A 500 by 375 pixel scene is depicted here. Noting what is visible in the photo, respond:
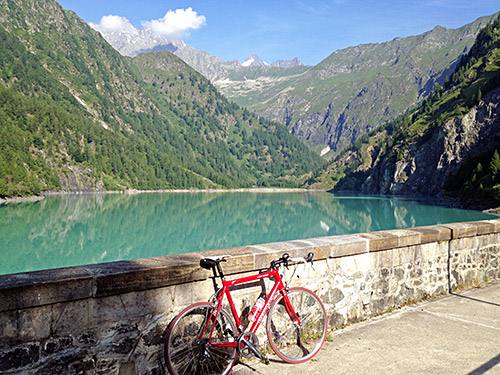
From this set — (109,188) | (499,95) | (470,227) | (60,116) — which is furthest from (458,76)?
(470,227)

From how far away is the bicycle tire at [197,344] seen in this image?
15.5 feet

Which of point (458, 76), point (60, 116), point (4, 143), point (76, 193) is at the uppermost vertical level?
point (458, 76)

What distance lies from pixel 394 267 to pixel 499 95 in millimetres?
124592

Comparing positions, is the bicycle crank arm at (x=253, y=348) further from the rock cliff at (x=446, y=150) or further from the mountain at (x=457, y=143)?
the rock cliff at (x=446, y=150)

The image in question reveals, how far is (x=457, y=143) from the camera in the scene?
115 m

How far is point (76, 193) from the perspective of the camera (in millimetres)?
141875

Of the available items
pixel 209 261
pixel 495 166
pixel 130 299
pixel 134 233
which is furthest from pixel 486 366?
pixel 495 166

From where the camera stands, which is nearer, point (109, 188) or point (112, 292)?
point (112, 292)

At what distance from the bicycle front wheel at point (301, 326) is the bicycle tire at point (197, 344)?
834 millimetres

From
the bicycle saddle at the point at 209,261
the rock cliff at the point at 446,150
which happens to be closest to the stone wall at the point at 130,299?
the bicycle saddle at the point at 209,261

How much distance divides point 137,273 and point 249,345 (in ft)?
6.03

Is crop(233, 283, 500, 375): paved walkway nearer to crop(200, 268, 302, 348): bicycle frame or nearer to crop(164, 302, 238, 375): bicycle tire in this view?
crop(164, 302, 238, 375): bicycle tire

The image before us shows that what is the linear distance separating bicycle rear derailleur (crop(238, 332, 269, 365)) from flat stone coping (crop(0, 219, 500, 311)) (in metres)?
0.87

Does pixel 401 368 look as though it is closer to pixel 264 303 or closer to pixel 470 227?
pixel 264 303
